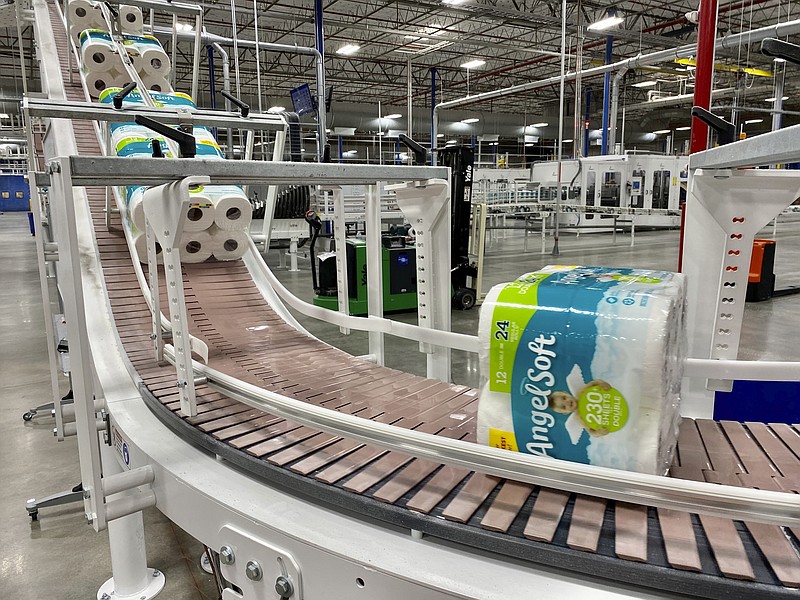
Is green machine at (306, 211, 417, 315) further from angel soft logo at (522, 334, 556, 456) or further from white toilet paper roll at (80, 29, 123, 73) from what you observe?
angel soft logo at (522, 334, 556, 456)

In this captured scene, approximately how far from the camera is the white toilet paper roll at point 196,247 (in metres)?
3.83

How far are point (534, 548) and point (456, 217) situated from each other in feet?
20.8

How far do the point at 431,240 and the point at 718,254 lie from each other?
3.82 ft

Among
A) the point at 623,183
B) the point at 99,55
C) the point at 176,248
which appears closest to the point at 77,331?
the point at 176,248

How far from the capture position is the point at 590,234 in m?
18.7

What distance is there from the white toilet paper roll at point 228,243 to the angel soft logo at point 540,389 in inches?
117

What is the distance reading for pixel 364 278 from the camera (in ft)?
23.8

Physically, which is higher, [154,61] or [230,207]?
[154,61]

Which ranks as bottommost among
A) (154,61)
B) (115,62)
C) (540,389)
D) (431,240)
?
(540,389)

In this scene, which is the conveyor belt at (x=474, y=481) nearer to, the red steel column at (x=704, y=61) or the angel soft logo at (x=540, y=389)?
the angel soft logo at (x=540, y=389)

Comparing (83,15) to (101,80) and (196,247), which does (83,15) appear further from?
(196,247)

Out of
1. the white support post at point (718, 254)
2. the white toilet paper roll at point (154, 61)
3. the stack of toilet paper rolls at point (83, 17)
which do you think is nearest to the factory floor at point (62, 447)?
the white support post at point (718, 254)

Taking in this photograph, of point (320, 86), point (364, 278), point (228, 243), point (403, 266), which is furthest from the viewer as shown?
point (320, 86)

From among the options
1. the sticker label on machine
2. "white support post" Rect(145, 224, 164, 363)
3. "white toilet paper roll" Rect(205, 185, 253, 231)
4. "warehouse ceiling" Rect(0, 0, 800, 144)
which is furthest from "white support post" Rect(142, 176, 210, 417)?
"warehouse ceiling" Rect(0, 0, 800, 144)
